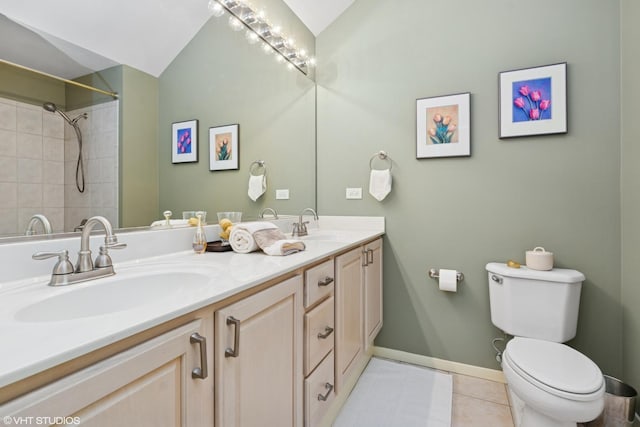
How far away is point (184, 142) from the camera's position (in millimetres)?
1354

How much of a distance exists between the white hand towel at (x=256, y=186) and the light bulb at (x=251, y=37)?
799 millimetres

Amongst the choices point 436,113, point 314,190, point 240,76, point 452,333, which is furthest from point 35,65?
point 452,333

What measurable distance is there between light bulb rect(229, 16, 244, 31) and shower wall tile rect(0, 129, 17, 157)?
1199mm

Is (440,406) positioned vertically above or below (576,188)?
below

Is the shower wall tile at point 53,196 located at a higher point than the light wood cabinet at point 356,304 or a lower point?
higher

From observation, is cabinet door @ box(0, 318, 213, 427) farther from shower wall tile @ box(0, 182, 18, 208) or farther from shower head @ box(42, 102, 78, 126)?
shower head @ box(42, 102, 78, 126)

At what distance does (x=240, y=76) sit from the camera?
1.73 metres

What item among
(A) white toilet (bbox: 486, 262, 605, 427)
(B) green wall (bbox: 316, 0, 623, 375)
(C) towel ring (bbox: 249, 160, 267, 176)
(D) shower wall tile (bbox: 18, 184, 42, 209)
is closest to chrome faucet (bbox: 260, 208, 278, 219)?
(C) towel ring (bbox: 249, 160, 267, 176)

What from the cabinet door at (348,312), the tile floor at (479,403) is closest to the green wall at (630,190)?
the tile floor at (479,403)

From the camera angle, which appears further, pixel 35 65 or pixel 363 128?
pixel 363 128

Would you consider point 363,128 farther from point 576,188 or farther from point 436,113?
point 576,188

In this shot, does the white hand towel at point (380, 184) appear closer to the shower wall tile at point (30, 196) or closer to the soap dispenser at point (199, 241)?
the soap dispenser at point (199, 241)

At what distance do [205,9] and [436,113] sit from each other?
143 cm

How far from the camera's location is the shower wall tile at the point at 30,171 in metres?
0.85
